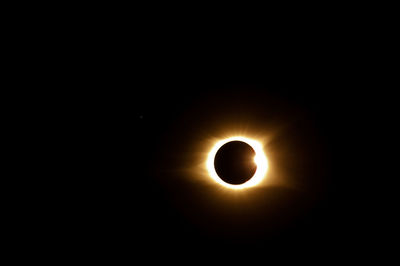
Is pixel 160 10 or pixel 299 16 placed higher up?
pixel 299 16

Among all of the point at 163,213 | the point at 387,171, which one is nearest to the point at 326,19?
the point at 387,171

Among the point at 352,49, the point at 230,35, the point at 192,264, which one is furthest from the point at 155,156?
the point at 352,49

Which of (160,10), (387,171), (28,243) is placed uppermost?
(160,10)

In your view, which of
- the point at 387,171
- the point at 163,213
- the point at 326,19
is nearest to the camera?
the point at 326,19

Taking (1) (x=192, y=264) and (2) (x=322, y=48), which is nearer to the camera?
(2) (x=322, y=48)

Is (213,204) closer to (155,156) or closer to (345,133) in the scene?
(155,156)

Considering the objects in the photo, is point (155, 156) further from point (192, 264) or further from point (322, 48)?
point (322, 48)

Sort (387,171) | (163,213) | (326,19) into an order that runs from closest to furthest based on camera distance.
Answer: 1. (326,19)
2. (387,171)
3. (163,213)
